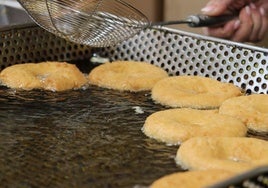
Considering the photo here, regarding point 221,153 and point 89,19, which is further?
point 89,19

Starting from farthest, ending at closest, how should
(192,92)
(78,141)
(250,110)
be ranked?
(192,92)
(250,110)
(78,141)

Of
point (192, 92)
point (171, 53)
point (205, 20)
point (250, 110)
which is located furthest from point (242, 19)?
point (250, 110)

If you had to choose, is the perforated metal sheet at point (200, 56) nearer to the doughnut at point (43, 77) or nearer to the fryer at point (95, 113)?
the fryer at point (95, 113)

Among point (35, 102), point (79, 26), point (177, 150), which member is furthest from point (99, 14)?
point (177, 150)

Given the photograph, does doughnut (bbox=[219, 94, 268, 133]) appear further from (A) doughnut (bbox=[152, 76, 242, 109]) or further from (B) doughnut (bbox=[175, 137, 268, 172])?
(B) doughnut (bbox=[175, 137, 268, 172])

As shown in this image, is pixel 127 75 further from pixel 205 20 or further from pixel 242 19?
pixel 242 19

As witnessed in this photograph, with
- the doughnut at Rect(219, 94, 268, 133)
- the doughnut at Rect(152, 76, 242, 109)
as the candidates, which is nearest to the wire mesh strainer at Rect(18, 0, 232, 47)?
the doughnut at Rect(152, 76, 242, 109)

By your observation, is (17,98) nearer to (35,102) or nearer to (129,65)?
(35,102)
